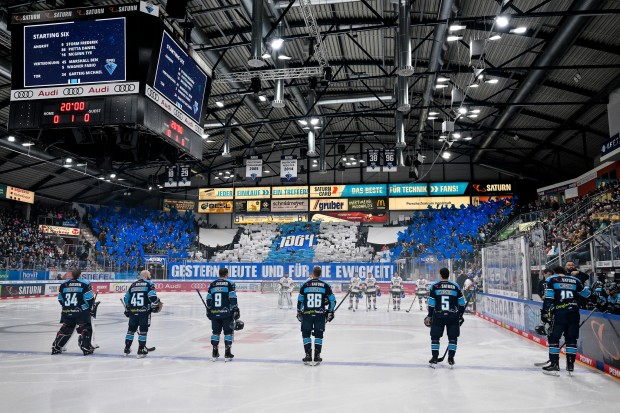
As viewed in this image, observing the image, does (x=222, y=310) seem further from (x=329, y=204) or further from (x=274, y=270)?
(x=329, y=204)

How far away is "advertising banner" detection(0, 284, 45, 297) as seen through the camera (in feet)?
79.8

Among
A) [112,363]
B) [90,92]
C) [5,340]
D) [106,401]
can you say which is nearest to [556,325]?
[106,401]

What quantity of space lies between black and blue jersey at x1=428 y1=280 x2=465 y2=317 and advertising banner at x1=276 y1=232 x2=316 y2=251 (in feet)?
103

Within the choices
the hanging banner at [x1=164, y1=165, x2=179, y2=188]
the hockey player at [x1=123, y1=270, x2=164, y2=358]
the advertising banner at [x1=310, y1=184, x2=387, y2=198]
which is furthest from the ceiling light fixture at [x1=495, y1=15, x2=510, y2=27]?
the advertising banner at [x1=310, y1=184, x2=387, y2=198]

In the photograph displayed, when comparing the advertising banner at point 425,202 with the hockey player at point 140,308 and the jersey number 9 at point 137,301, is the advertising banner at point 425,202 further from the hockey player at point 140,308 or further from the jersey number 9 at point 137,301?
the jersey number 9 at point 137,301

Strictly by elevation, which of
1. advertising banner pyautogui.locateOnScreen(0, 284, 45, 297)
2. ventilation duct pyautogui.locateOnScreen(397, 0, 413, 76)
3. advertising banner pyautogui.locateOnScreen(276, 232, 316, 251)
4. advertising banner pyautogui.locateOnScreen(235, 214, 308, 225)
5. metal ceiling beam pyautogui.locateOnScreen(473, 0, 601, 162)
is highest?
metal ceiling beam pyautogui.locateOnScreen(473, 0, 601, 162)

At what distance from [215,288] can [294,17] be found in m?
12.7

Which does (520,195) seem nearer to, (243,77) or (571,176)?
(571,176)

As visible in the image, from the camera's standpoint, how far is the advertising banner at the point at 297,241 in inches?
1570

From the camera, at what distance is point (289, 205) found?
43875 millimetres

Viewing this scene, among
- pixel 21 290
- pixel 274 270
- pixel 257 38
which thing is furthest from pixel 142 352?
pixel 274 270

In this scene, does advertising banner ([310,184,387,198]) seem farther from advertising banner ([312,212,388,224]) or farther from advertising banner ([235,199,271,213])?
advertising banner ([235,199,271,213])

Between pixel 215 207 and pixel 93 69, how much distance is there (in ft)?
122

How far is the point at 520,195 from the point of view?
3900 cm
